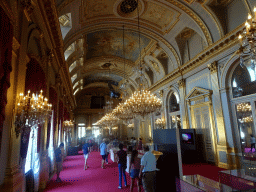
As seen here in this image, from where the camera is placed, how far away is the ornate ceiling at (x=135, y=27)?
8.13 metres

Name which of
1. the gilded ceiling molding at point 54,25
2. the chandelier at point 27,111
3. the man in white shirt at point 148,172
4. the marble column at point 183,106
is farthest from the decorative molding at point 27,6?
the marble column at point 183,106

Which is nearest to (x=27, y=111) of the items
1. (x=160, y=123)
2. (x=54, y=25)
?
(x=54, y=25)

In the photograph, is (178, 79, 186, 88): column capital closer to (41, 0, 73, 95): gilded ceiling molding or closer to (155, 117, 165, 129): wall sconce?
(155, 117, 165, 129): wall sconce

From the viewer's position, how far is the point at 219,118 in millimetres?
8023

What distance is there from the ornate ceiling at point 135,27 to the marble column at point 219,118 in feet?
5.27

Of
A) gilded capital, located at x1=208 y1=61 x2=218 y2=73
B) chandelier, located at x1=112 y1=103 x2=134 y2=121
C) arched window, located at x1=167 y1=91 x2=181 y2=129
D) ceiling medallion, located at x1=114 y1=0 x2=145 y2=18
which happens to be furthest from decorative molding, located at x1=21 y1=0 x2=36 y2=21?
arched window, located at x1=167 y1=91 x2=181 y2=129

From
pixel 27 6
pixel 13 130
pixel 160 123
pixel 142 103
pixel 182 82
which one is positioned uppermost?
pixel 182 82

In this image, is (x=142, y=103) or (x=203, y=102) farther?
(x=203, y=102)

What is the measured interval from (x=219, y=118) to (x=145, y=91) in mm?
3769

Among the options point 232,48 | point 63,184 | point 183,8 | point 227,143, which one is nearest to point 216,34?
point 232,48

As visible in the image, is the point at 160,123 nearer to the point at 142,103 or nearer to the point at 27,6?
the point at 142,103

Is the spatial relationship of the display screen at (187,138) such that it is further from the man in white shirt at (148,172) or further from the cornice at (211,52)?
the man in white shirt at (148,172)

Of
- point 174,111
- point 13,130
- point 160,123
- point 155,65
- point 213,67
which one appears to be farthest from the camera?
point 155,65

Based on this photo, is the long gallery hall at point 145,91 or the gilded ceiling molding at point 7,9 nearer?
the gilded ceiling molding at point 7,9
